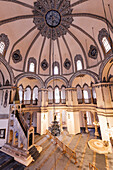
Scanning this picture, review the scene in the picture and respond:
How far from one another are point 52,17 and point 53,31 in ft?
6.16

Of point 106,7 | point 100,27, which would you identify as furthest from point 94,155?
point 106,7

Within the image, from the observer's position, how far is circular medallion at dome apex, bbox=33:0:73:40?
8609 mm

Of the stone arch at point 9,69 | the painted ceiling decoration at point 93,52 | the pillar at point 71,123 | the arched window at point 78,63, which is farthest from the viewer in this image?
the arched window at point 78,63

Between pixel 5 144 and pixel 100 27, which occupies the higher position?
pixel 100 27

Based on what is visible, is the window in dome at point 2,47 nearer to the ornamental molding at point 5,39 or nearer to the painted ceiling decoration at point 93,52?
the ornamental molding at point 5,39

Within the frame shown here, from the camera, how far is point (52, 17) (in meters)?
9.44

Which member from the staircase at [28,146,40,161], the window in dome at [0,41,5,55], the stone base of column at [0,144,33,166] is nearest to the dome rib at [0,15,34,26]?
the window in dome at [0,41,5,55]

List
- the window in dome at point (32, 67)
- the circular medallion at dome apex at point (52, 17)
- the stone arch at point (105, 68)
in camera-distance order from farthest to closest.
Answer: the window in dome at point (32, 67), the stone arch at point (105, 68), the circular medallion at dome apex at point (52, 17)

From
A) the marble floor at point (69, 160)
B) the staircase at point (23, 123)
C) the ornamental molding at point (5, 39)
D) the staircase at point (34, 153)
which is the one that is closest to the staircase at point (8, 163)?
the marble floor at point (69, 160)

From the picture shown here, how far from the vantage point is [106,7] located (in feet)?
22.9

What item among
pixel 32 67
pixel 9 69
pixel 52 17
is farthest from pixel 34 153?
pixel 52 17

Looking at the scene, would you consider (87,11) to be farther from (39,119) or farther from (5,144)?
(5,144)

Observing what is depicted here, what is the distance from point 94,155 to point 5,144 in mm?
9616

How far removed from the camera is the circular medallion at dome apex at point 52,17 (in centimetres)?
861
